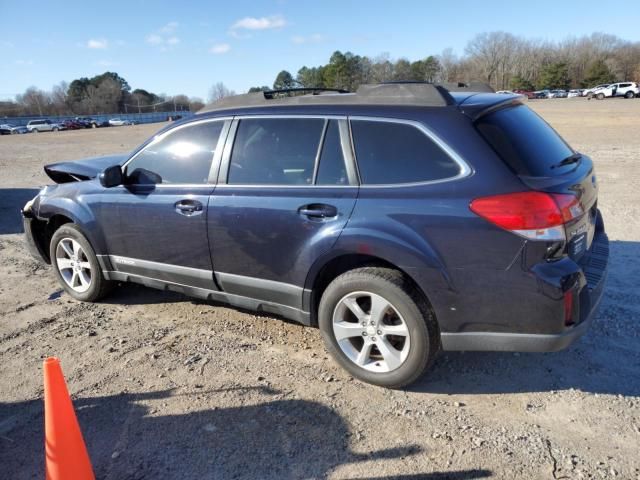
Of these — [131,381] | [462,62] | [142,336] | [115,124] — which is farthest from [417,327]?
[462,62]

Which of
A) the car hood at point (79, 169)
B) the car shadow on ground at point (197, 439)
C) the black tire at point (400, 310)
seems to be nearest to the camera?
the car shadow on ground at point (197, 439)

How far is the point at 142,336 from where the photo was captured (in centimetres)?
424

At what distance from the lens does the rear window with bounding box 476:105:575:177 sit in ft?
9.62

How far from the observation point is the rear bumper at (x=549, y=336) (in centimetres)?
285

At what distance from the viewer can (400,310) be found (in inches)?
122

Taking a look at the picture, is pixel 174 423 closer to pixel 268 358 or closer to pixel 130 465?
pixel 130 465

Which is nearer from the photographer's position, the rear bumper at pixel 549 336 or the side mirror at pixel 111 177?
the rear bumper at pixel 549 336

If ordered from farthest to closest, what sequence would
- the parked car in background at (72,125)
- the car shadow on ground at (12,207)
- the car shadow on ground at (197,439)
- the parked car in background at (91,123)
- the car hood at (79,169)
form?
the parked car in background at (91,123), the parked car in background at (72,125), the car shadow on ground at (12,207), the car hood at (79,169), the car shadow on ground at (197,439)

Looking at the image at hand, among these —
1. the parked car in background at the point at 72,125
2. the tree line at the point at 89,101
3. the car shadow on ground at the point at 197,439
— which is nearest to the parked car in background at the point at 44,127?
the parked car in background at the point at 72,125

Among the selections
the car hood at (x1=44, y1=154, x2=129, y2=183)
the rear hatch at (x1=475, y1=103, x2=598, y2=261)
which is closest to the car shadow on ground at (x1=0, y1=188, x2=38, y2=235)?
the car hood at (x1=44, y1=154, x2=129, y2=183)

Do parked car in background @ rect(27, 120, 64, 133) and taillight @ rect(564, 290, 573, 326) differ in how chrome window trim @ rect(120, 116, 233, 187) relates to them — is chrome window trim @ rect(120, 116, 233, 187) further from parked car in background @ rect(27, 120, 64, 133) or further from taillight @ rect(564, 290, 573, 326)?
parked car in background @ rect(27, 120, 64, 133)

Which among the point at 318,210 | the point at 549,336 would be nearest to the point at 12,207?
the point at 318,210

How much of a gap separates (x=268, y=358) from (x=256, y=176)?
1.35 metres

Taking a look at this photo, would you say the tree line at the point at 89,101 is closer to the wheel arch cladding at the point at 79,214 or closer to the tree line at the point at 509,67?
the tree line at the point at 509,67
